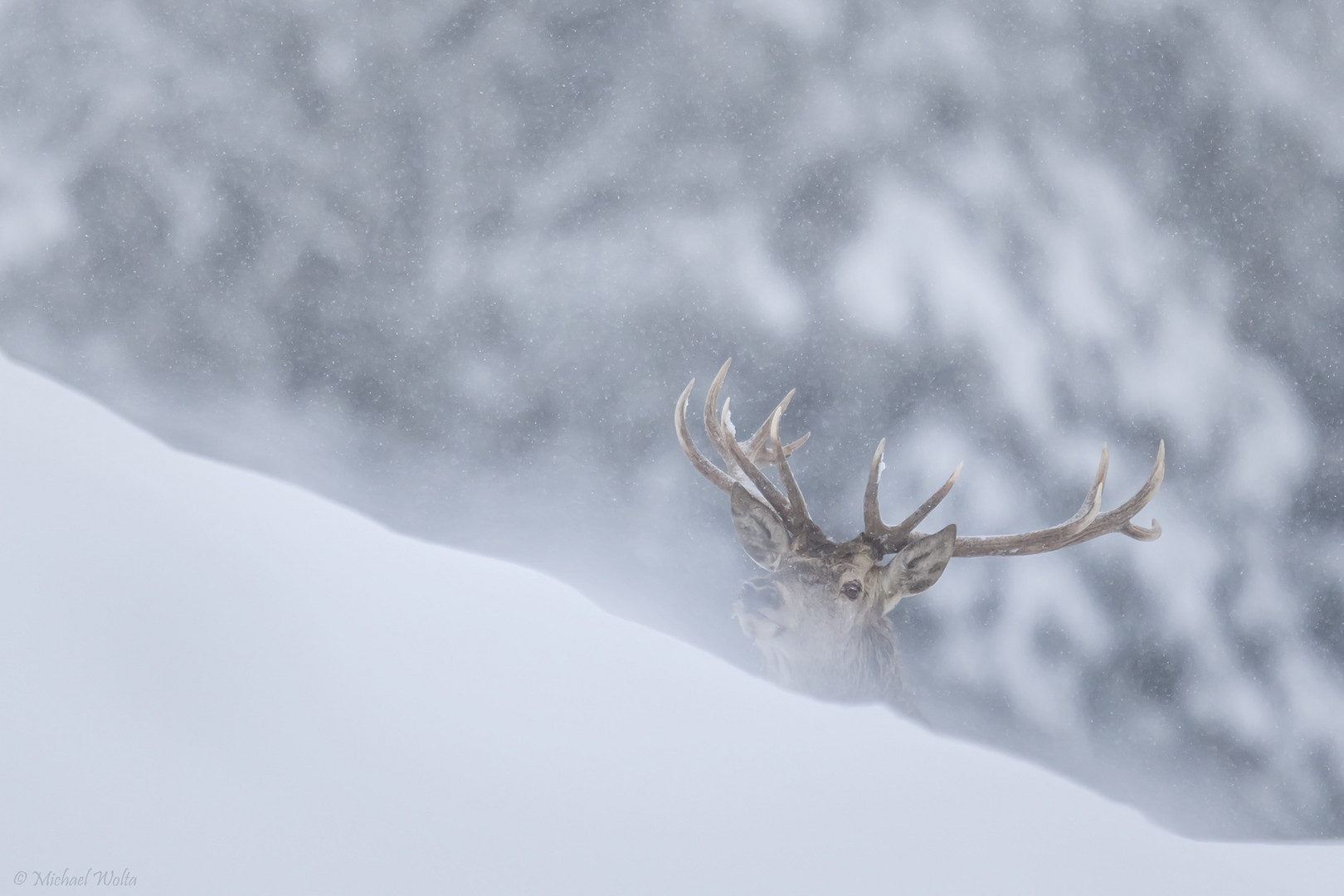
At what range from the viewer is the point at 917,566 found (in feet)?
8.62

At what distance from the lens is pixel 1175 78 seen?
3270 millimetres

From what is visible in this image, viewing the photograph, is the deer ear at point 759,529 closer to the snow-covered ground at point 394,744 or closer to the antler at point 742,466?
the antler at point 742,466

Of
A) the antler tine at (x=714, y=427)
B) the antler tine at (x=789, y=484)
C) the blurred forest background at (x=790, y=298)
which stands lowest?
the antler tine at (x=789, y=484)

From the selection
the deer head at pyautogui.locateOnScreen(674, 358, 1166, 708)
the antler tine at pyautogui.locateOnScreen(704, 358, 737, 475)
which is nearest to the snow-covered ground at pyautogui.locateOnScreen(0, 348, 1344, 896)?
the deer head at pyautogui.locateOnScreen(674, 358, 1166, 708)

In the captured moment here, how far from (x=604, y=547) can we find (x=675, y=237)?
100 cm

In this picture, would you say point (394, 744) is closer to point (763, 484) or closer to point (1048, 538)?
point (763, 484)

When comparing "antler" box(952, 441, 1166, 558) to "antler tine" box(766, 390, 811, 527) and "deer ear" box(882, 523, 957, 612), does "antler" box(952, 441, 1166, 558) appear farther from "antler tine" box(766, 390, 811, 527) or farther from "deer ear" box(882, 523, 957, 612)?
"antler tine" box(766, 390, 811, 527)

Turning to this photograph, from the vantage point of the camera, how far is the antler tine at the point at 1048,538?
2.59 meters

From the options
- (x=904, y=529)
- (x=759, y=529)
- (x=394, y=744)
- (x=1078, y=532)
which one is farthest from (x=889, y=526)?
(x=394, y=744)

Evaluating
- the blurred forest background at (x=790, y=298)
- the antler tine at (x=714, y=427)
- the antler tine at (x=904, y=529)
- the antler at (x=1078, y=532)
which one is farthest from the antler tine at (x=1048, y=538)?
the blurred forest background at (x=790, y=298)

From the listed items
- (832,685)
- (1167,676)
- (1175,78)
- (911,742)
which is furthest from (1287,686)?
(1175,78)

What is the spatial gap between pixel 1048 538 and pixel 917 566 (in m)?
0.32

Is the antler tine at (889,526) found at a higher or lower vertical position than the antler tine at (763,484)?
lower

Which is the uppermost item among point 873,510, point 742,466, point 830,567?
point 742,466
